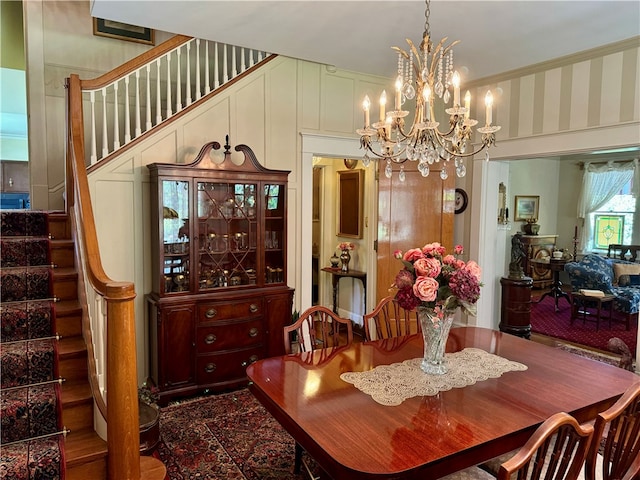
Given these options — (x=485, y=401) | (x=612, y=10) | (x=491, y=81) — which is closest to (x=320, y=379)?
(x=485, y=401)

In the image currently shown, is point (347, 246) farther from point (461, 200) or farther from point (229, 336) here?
point (229, 336)

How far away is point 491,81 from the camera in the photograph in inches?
178

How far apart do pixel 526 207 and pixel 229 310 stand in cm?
693

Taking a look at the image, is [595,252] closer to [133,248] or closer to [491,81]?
[491,81]

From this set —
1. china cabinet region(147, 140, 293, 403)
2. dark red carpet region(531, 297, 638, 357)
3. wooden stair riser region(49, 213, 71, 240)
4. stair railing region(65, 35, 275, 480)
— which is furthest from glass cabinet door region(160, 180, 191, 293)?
dark red carpet region(531, 297, 638, 357)

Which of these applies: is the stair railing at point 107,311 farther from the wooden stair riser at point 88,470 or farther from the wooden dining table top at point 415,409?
the wooden dining table top at point 415,409

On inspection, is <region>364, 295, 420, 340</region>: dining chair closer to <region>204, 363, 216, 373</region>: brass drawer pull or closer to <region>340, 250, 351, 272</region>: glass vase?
<region>340, 250, 351, 272</region>: glass vase

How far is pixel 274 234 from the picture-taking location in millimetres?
3955

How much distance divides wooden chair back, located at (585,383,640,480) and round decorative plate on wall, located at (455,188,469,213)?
3.37 m

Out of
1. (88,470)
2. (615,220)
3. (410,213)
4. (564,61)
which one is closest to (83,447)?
(88,470)

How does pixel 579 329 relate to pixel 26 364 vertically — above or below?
below

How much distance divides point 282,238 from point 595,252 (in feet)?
23.3

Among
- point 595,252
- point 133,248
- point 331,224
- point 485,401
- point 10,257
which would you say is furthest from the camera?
point 595,252

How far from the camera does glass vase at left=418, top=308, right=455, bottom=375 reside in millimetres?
2045
